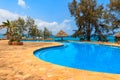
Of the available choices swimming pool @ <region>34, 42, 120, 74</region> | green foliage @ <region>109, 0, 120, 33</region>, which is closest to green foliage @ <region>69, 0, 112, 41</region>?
green foliage @ <region>109, 0, 120, 33</region>

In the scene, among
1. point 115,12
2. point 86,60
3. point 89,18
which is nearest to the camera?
point 86,60

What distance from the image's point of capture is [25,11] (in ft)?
142

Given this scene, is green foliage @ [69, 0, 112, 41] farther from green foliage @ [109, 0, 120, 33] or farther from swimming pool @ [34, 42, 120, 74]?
swimming pool @ [34, 42, 120, 74]

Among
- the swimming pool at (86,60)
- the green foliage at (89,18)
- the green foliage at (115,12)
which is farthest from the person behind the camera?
the green foliage at (89,18)

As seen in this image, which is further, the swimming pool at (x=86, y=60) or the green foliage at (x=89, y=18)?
the green foliage at (x=89, y=18)

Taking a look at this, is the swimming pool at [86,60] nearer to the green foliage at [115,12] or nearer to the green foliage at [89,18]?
the green foliage at [115,12]

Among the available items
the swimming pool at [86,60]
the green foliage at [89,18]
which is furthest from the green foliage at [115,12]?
the swimming pool at [86,60]

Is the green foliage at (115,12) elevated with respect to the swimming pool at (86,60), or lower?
elevated

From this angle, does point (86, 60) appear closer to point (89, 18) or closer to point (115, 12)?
point (115, 12)

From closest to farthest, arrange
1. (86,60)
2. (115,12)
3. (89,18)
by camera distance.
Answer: (86,60) → (115,12) → (89,18)

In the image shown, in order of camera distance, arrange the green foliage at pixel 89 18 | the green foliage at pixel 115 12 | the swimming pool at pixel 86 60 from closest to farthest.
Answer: the swimming pool at pixel 86 60
the green foliage at pixel 115 12
the green foliage at pixel 89 18

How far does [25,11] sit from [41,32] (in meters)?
5.96

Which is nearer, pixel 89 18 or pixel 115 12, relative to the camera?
pixel 115 12

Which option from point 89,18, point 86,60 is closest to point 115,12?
point 89,18
